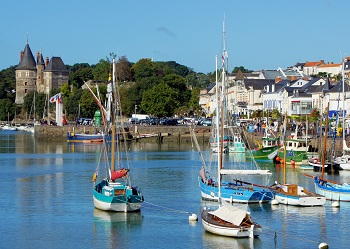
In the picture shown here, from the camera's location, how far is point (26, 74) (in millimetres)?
184125

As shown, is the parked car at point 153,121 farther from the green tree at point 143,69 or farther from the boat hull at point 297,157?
the boat hull at point 297,157

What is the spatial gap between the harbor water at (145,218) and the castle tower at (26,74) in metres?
126

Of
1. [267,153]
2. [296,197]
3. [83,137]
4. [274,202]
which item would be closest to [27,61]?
[83,137]

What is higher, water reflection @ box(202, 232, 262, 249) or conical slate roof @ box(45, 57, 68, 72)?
conical slate roof @ box(45, 57, 68, 72)

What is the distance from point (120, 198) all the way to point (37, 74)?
485ft

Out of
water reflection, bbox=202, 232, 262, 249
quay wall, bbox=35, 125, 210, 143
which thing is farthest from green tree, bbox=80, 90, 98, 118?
water reflection, bbox=202, 232, 262, 249

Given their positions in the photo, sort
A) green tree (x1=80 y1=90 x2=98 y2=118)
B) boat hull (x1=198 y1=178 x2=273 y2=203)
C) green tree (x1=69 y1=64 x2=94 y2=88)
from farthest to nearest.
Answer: green tree (x1=69 y1=64 x2=94 y2=88) < green tree (x1=80 y1=90 x2=98 y2=118) < boat hull (x1=198 y1=178 x2=273 y2=203)

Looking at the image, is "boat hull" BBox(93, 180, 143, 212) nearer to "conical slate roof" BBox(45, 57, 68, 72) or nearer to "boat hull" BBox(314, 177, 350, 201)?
"boat hull" BBox(314, 177, 350, 201)

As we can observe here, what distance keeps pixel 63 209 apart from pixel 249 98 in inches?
3502

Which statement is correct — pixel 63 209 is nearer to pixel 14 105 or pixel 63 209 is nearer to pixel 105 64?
pixel 105 64

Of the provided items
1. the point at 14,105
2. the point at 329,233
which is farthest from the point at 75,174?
the point at 14,105

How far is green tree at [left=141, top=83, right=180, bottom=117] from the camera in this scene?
123 metres

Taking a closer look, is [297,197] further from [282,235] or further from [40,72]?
[40,72]

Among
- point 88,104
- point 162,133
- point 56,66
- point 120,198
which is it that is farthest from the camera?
point 56,66
